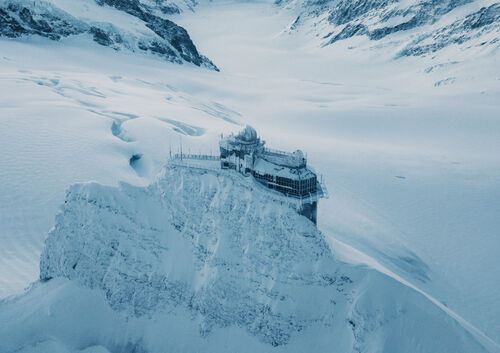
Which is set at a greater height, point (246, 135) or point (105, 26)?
point (246, 135)

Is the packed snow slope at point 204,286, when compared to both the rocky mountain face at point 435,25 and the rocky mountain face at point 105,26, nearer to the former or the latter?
the rocky mountain face at point 105,26

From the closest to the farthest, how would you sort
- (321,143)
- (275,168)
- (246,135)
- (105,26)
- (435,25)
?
(275,168)
(246,135)
(321,143)
(105,26)
(435,25)

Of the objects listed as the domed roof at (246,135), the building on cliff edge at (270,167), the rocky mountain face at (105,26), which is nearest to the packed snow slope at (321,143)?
the rocky mountain face at (105,26)

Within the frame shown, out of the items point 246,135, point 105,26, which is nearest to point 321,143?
point 246,135

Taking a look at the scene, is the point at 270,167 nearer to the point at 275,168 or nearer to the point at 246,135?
the point at 275,168

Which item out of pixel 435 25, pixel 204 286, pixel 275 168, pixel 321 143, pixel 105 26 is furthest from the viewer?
pixel 435 25

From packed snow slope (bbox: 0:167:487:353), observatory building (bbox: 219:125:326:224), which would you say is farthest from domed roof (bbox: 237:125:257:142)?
packed snow slope (bbox: 0:167:487:353)
